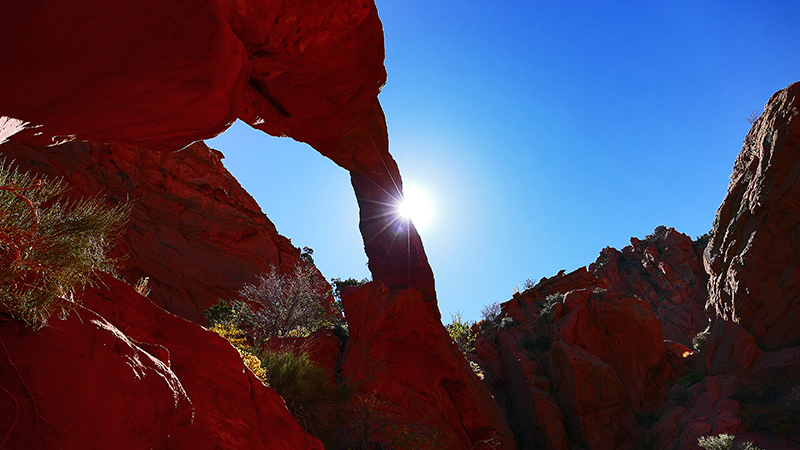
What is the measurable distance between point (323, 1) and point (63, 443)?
734 cm

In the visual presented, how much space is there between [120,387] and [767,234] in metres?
19.4

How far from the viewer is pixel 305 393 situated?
340 inches

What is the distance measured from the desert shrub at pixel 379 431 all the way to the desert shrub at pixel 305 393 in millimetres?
374

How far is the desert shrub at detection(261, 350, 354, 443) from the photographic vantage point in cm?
830

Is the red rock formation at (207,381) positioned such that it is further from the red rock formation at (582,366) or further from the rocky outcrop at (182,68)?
the red rock formation at (582,366)

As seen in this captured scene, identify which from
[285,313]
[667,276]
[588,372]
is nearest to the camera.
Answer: [285,313]

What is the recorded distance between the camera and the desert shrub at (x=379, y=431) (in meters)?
9.23

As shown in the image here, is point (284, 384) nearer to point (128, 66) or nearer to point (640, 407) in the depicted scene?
point (128, 66)

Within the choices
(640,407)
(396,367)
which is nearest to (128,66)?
(396,367)

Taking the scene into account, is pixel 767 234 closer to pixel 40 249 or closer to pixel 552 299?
pixel 552 299

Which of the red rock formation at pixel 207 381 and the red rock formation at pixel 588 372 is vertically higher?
the red rock formation at pixel 588 372

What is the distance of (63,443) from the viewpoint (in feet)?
8.68

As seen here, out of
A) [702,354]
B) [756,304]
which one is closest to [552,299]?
[702,354]

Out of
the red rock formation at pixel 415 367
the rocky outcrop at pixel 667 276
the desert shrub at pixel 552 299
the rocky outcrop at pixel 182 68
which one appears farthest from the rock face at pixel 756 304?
the rocky outcrop at pixel 667 276
